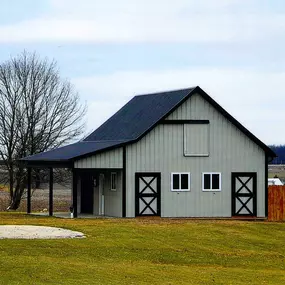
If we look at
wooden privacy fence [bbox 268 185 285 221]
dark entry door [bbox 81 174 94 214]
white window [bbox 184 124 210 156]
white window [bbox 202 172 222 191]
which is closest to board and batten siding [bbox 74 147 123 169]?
white window [bbox 184 124 210 156]

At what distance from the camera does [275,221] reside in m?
51.1

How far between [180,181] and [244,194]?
11.4ft

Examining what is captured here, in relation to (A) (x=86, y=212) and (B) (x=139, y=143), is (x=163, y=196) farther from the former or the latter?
(A) (x=86, y=212)

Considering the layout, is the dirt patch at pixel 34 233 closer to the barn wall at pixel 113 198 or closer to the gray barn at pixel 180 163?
the gray barn at pixel 180 163

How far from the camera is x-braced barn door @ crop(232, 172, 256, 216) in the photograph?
2077 inches

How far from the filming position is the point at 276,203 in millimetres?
53219

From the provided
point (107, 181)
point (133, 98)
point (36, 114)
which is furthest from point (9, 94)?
point (107, 181)

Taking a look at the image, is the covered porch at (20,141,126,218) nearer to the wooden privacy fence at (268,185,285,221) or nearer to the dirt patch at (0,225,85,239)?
the wooden privacy fence at (268,185,285,221)

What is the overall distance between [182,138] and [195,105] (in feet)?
5.77

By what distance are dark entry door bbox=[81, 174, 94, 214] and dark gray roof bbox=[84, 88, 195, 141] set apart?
2.27m

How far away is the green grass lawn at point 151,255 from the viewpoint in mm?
27438

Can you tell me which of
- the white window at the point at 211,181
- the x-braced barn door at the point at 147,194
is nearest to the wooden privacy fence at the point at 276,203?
the white window at the point at 211,181

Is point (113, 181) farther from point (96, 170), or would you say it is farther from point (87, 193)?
point (87, 193)

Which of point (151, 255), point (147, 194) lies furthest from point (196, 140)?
point (151, 255)
